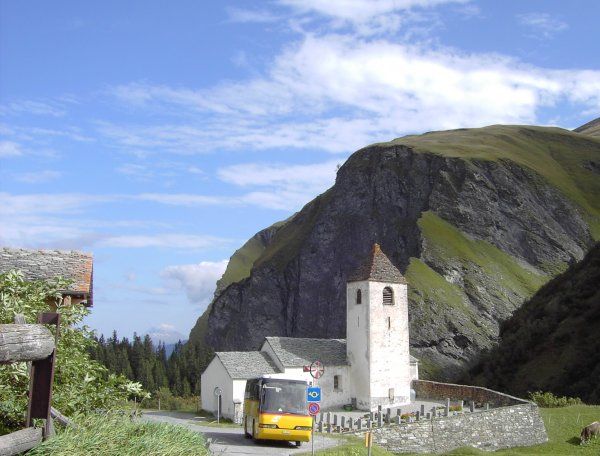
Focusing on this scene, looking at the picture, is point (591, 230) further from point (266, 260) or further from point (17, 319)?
point (17, 319)

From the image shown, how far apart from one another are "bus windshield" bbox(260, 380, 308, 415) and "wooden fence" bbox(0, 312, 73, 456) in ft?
58.2

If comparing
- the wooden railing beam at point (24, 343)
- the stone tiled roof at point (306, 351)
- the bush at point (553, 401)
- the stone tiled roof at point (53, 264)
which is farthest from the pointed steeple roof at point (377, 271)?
the wooden railing beam at point (24, 343)

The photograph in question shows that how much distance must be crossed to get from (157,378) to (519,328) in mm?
44238

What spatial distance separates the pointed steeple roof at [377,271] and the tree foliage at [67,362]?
36.0 metres

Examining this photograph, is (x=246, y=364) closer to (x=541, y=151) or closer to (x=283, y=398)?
(x=283, y=398)

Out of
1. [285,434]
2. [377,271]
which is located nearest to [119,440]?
[285,434]

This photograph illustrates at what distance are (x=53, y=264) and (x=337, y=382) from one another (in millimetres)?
31486

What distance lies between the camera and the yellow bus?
84.3 ft

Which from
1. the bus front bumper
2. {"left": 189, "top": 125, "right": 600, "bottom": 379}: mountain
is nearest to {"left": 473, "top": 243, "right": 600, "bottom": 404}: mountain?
{"left": 189, "top": 125, "right": 600, "bottom": 379}: mountain

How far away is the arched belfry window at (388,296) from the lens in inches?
1950

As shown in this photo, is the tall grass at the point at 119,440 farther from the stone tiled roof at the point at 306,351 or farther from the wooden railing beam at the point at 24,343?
the stone tiled roof at the point at 306,351

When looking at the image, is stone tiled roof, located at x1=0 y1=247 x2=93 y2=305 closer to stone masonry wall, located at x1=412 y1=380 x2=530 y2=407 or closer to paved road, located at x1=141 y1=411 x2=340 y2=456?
paved road, located at x1=141 y1=411 x2=340 y2=456

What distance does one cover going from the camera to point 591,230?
132 m

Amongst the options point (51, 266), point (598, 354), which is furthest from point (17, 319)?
point (598, 354)
